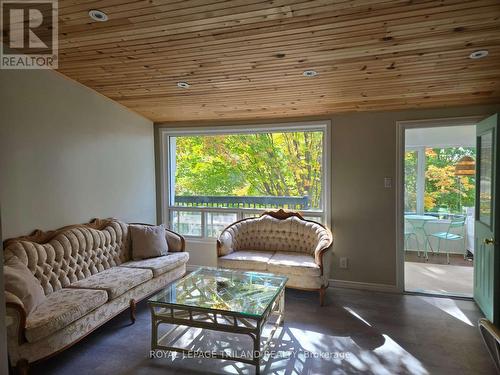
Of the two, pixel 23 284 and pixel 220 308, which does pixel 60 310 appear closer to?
pixel 23 284

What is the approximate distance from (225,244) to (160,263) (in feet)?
2.73

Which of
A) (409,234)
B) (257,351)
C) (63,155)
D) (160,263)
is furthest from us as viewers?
(409,234)

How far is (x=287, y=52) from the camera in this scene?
2783mm

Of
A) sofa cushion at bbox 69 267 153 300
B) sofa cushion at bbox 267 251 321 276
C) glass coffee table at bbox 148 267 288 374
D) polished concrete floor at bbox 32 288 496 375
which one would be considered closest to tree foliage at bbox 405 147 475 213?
polished concrete floor at bbox 32 288 496 375

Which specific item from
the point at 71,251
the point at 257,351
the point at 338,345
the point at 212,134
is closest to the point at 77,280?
the point at 71,251

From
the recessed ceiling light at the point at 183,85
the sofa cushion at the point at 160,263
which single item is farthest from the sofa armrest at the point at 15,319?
the recessed ceiling light at the point at 183,85

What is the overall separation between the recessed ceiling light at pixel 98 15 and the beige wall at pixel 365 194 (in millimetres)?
2794

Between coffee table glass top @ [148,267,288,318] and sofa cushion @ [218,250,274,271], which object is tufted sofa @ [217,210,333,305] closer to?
sofa cushion @ [218,250,274,271]

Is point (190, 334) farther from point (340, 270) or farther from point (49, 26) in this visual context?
point (49, 26)

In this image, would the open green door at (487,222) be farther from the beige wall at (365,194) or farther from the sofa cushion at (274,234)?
the sofa cushion at (274,234)

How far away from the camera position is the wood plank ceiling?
7.44ft

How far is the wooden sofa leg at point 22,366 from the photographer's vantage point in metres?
2.18

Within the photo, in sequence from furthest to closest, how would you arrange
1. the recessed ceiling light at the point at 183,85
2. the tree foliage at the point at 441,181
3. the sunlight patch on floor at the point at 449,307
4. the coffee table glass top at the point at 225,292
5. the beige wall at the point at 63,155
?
the tree foliage at the point at 441,181
the recessed ceiling light at the point at 183,85
the sunlight patch on floor at the point at 449,307
the beige wall at the point at 63,155
the coffee table glass top at the point at 225,292

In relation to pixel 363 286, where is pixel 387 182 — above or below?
above
